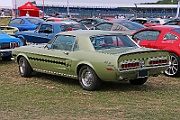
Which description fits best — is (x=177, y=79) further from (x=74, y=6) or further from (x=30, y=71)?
(x=74, y=6)

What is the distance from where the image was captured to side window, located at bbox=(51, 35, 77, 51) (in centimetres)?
904

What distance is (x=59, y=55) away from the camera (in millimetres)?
9117

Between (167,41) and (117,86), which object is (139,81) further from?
(167,41)

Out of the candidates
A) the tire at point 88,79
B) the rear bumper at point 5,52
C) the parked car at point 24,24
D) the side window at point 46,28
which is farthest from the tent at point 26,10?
the tire at point 88,79

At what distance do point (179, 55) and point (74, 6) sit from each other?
79152 mm

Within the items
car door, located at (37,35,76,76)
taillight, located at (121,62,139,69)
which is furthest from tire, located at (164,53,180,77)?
car door, located at (37,35,76,76)

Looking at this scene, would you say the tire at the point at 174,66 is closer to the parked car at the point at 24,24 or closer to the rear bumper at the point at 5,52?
the rear bumper at the point at 5,52

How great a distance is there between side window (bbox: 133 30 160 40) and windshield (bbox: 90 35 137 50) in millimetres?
2187

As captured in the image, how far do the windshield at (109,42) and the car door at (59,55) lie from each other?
58cm

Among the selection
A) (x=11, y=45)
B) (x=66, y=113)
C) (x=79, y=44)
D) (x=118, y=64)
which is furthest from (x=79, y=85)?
(x=11, y=45)

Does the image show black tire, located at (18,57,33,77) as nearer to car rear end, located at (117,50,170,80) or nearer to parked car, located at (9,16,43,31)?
car rear end, located at (117,50,170,80)

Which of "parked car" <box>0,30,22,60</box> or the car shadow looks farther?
"parked car" <box>0,30,22,60</box>

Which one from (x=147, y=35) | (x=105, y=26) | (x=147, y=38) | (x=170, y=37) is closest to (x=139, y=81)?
(x=170, y=37)

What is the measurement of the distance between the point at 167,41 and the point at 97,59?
130 inches
